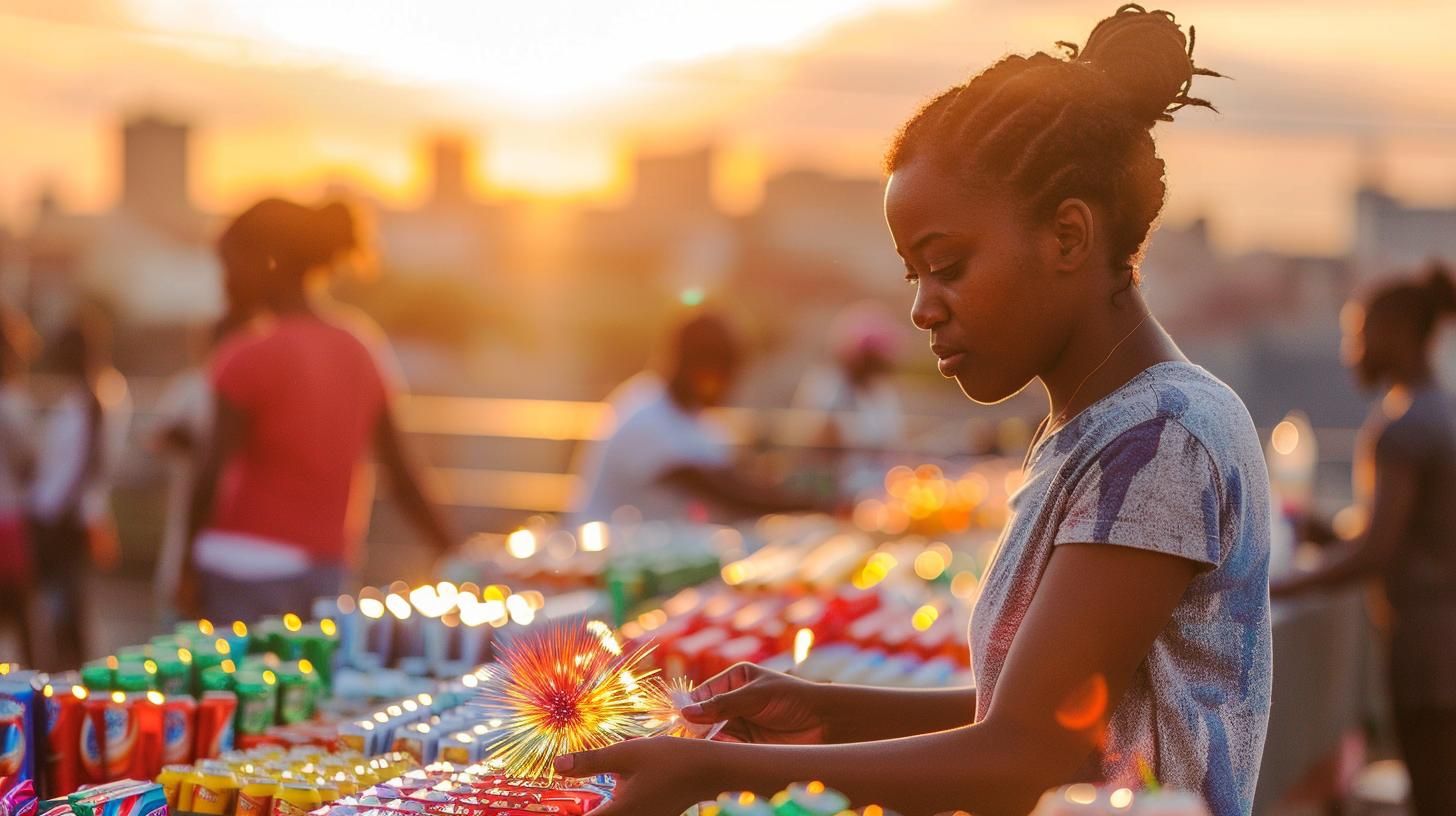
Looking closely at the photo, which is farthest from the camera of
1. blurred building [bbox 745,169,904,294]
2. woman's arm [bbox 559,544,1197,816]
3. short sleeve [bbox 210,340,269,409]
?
blurred building [bbox 745,169,904,294]

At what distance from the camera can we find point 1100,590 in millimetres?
1529

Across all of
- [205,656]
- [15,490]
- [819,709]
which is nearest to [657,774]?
[819,709]

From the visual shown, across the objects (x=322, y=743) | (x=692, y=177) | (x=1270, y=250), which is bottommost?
(x=322, y=743)

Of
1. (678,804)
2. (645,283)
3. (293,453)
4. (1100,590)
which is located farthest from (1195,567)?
(645,283)

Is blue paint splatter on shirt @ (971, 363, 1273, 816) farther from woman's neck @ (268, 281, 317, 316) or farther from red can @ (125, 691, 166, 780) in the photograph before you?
woman's neck @ (268, 281, 317, 316)

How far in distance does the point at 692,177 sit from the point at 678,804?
4771 centimetres

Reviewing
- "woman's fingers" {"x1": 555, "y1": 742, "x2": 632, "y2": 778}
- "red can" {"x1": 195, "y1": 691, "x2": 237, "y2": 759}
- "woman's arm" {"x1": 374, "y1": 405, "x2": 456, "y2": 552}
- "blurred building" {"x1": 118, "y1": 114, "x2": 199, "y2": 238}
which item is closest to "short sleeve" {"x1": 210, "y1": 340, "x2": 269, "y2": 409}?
"woman's arm" {"x1": 374, "y1": 405, "x2": 456, "y2": 552}

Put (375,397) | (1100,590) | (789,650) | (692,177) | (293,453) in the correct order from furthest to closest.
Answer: (692,177), (375,397), (293,453), (789,650), (1100,590)

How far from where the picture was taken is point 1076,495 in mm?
1606

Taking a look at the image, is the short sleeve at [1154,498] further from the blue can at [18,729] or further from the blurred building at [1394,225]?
the blurred building at [1394,225]

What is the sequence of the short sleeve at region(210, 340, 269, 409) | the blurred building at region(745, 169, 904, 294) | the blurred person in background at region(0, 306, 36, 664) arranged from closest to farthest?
the short sleeve at region(210, 340, 269, 409) → the blurred person in background at region(0, 306, 36, 664) → the blurred building at region(745, 169, 904, 294)

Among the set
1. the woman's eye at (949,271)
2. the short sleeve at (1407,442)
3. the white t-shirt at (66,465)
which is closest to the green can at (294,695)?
the woman's eye at (949,271)

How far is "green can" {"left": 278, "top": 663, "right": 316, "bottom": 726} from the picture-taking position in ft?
7.86

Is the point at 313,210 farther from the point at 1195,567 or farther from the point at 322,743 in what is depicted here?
the point at 1195,567
